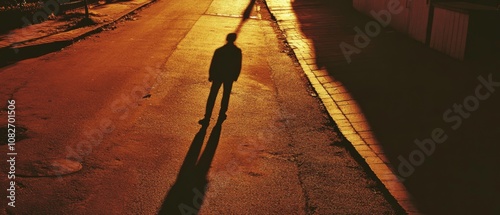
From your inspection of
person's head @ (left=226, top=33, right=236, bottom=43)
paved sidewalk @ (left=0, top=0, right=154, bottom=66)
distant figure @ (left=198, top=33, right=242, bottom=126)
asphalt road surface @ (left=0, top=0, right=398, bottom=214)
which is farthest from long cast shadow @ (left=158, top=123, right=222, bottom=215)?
person's head @ (left=226, top=33, right=236, bottom=43)

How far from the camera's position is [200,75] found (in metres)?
9.64

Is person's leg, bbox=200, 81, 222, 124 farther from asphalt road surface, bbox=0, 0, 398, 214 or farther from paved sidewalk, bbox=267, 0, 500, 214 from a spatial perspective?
paved sidewalk, bbox=267, 0, 500, 214

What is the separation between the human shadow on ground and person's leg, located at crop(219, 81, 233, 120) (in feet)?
6.63

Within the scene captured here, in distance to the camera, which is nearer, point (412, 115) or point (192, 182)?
point (192, 182)

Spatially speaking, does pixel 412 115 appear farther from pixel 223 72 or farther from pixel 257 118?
pixel 223 72

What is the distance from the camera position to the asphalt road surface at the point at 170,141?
4.98 m

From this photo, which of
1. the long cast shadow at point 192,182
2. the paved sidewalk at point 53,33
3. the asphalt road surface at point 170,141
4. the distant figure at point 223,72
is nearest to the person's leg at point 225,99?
the distant figure at point 223,72

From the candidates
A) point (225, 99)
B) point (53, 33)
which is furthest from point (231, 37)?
point (225, 99)

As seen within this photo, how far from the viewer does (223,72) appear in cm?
986

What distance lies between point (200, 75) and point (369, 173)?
479cm

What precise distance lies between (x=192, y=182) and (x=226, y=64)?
213 inches

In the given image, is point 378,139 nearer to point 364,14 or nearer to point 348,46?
point 348,46

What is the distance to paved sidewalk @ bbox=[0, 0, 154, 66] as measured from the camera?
1091 cm

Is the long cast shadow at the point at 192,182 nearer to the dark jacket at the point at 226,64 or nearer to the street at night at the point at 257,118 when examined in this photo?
the street at night at the point at 257,118
